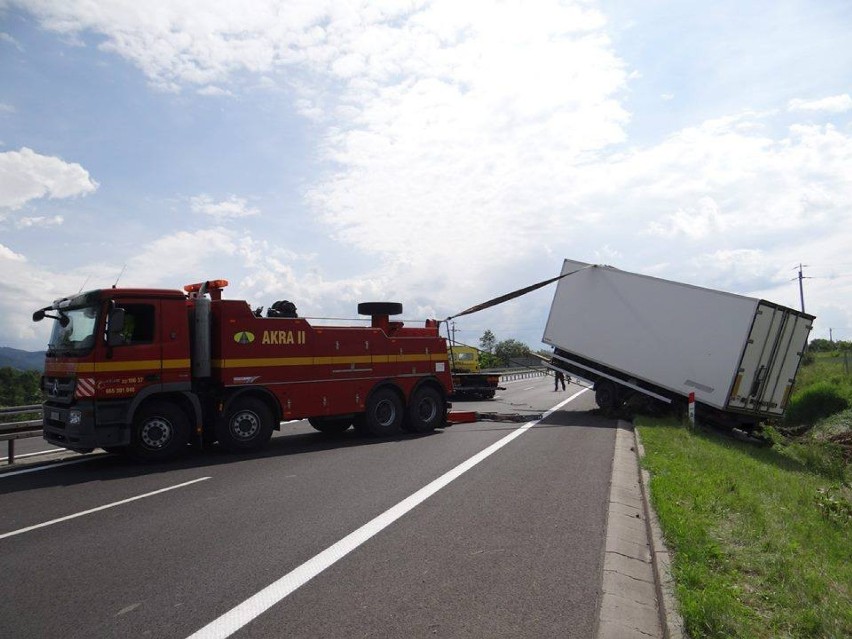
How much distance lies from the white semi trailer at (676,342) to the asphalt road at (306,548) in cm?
689

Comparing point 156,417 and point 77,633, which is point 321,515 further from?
point 156,417

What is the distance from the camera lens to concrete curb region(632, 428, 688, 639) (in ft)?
13.2

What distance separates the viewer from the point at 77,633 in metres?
4.14

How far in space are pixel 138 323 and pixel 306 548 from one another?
623cm

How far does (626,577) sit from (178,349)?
A: 8184 millimetres

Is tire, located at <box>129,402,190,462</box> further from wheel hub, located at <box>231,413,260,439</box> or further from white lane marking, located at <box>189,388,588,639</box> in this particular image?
white lane marking, located at <box>189,388,588,639</box>

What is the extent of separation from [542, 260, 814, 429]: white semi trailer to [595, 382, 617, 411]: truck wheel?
0.03 m

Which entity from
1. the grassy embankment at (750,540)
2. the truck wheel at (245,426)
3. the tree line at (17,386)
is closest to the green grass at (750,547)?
the grassy embankment at (750,540)

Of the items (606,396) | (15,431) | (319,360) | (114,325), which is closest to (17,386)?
(15,431)

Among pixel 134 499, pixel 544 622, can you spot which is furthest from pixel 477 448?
pixel 544 622

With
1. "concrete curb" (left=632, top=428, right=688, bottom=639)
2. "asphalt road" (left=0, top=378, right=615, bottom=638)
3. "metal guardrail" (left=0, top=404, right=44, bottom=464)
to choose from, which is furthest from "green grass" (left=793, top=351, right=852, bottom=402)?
"metal guardrail" (left=0, top=404, right=44, bottom=464)

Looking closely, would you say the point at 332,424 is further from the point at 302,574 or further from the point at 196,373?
the point at 302,574

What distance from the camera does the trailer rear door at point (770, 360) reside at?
51.6ft

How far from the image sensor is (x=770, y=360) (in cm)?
1639
